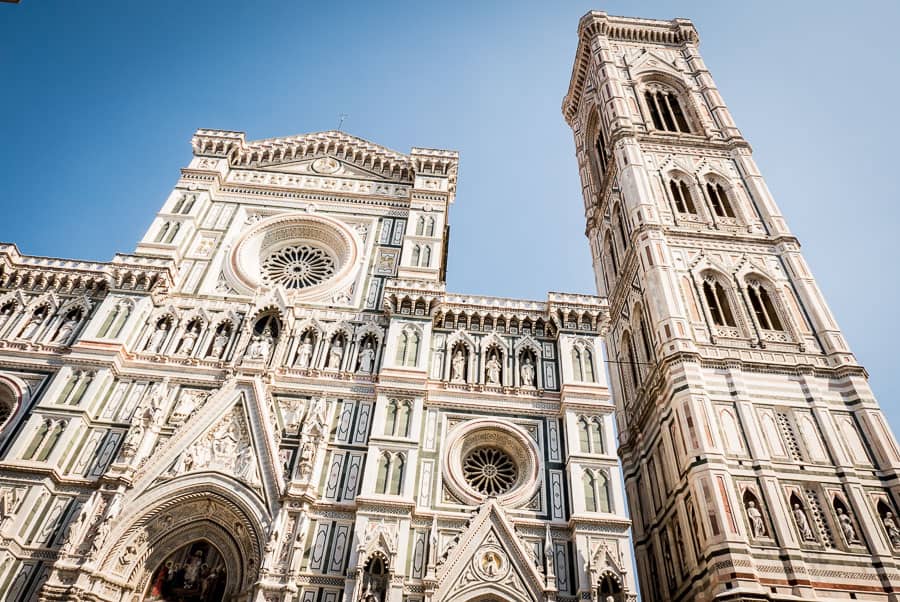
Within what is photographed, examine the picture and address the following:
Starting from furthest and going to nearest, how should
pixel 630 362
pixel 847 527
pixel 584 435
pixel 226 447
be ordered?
pixel 630 362
pixel 584 435
pixel 226 447
pixel 847 527

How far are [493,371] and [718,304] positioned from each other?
8.50m

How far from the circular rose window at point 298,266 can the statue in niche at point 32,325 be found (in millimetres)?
6615

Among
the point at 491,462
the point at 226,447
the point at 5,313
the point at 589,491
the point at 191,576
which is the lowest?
the point at 191,576

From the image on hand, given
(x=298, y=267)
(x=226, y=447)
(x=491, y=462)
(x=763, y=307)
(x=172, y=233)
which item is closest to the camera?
(x=226, y=447)

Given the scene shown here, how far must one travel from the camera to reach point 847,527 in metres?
14.8

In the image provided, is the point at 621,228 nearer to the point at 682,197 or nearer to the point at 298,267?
the point at 682,197

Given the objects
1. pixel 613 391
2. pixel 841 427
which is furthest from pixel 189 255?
pixel 841 427

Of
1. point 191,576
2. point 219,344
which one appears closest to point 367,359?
point 219,344

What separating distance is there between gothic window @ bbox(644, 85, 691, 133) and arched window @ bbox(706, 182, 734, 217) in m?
4.50

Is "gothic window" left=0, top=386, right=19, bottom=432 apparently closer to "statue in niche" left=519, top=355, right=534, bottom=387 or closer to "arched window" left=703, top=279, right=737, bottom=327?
"statue in niche" left=519, top=355, right=534, bottom=387

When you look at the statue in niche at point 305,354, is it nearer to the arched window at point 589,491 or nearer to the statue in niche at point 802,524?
the arched window at point 589,491

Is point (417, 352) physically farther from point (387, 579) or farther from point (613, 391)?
point (613, 391)

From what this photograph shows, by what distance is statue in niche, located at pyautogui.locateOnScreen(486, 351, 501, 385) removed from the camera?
57.4 ft

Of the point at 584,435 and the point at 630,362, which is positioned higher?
the point at 630,362
